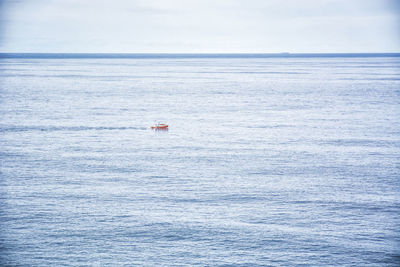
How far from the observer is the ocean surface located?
115ft

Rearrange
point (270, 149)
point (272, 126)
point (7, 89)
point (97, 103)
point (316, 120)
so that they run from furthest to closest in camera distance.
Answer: point (7, 89) → point (97, 103) → point (316, 120) → point (272, 126) → point (270, 149)

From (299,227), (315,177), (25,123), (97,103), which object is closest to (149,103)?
(97,103)

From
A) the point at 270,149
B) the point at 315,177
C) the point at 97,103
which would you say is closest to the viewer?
the point at 315,177

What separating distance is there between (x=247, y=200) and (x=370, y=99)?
266 feet

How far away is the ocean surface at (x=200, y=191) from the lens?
34.9 metres

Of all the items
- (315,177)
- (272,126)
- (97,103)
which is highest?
(97,103)

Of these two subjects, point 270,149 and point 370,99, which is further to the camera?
point 370,99

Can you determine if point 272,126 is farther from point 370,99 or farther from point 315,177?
point 370,99

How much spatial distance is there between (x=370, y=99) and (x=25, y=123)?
243ft

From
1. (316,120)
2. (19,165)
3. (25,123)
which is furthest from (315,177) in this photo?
(25,123)

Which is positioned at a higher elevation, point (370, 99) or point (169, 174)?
point (370, 99)

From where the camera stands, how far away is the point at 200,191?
46.1 metres

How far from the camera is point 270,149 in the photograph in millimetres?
62688

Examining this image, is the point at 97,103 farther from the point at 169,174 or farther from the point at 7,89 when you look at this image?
the point at 169,174
